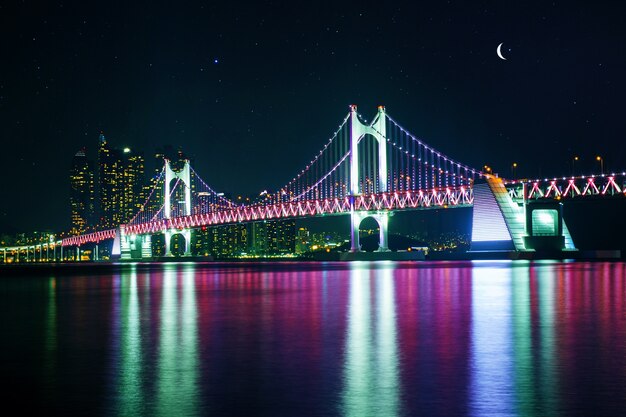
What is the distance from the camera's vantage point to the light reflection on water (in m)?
6.75

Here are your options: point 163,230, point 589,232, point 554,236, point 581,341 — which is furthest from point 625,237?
point 581,341

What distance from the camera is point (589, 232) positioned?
315 ft

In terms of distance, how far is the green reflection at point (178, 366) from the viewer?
6.72 m

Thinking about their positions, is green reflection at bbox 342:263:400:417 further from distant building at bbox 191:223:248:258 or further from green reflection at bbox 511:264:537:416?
distant building at bbox 191:223:248:258

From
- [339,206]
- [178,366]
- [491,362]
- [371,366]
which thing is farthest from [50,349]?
[339,206]

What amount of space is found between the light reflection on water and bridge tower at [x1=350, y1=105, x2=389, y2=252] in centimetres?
6381

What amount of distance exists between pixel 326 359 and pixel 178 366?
155 cm

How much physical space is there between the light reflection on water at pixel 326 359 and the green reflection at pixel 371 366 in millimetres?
16

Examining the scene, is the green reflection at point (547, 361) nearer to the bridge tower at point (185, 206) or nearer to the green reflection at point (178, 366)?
the green reflection at point (178, 366)

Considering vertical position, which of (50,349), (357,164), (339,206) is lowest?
(50,349)

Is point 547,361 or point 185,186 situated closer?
point 547,361

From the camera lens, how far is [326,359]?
921 centimetres

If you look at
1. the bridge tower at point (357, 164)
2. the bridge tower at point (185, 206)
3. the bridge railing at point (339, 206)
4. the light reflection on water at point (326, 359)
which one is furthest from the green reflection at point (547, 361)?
the bridge tower at point (185, 206)

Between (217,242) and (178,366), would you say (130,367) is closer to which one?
(178,366)
